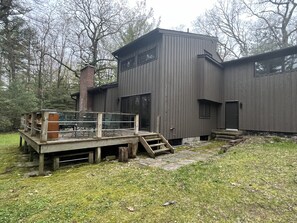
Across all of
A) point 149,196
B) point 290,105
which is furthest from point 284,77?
point 149,196

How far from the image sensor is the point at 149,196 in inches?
128

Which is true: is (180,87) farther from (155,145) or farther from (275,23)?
(275,23)

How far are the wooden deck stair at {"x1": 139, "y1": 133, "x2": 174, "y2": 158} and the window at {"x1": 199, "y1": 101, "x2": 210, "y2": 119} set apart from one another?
3.75 metres

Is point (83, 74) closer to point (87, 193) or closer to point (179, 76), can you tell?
A: point (179, 76)

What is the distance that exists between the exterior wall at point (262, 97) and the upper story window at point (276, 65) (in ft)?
0.74

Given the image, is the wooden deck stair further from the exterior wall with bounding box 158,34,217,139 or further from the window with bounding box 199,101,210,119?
the window with bounding box 199,101,210,119

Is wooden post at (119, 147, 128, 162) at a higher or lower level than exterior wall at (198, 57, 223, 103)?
lower

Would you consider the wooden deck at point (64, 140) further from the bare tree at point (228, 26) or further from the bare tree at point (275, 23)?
the bare tree at point (228, 26)

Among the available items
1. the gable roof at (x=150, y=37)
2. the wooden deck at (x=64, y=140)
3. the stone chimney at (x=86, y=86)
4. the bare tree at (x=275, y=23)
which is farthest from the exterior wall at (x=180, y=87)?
the bare tree at (x=275, y=23)

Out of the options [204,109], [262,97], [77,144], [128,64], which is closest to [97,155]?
[77,144]

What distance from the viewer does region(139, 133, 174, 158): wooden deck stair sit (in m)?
6.55

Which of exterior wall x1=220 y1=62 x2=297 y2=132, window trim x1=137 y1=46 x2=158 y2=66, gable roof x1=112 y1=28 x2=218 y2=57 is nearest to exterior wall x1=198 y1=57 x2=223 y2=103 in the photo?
exterior wall x1=220 y1=62 x2=297 y2=132

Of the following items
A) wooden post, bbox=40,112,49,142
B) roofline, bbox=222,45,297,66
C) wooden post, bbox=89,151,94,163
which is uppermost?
roofline, bbox=222,45,297,66

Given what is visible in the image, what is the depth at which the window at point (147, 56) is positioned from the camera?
29.2ft
